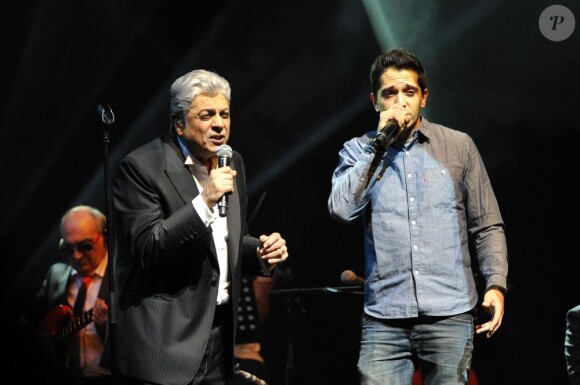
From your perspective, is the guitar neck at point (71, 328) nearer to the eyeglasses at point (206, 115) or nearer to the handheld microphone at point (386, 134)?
the eyeglasses at point (206, 115)

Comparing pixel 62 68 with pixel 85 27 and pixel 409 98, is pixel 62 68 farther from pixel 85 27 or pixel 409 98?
pixel 409 98

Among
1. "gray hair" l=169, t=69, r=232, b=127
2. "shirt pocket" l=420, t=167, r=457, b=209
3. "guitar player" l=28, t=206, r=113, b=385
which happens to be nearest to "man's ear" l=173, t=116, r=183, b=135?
"gray hair" l=169, t=69, r=232, b=127

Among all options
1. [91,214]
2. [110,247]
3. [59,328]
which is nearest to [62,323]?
[59,328]

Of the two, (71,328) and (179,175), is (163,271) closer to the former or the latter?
(179,175)

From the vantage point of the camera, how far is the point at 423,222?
3100 mm

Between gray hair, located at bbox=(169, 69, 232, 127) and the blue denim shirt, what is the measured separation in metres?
0.59

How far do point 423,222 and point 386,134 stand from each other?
38 centimetres

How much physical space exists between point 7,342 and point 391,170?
295 centimetres

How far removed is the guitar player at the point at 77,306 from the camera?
5.27 m

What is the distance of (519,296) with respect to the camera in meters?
A: 5.45

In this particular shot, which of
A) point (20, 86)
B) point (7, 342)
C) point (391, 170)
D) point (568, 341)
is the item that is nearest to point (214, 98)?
point (391, 170)

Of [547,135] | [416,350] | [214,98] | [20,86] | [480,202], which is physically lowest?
[416,350]

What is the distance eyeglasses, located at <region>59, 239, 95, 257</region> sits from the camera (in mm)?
5574

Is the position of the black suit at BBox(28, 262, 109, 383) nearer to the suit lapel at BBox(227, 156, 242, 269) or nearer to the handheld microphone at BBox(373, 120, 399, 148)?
the suit lapel at BBox(227, 156, 242, 269)
